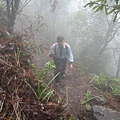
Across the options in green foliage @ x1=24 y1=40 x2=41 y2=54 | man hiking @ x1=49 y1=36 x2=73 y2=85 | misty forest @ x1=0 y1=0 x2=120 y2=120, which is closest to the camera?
misty forest @ x1=0 y1=0 x2=120 y2=120

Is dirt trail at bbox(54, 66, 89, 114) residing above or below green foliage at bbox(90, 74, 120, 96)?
below

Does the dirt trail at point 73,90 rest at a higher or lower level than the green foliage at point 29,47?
lower

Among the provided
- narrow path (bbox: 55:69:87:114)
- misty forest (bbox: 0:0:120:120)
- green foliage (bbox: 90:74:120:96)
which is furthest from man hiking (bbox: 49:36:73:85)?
green foliage (bbox: 90:74:120:96)

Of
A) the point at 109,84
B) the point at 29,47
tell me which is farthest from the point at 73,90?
the point at 29,47

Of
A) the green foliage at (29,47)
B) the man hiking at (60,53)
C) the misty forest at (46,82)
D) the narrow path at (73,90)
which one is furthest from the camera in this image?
the man hiking at (60,53)

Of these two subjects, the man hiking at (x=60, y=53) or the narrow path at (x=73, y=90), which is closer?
the narrow path at (x=73, y=90)

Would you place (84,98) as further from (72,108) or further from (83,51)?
(83,51)

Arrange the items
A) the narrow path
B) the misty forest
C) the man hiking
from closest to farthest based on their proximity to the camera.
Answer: the misty forest → the narrow path → the man hiking

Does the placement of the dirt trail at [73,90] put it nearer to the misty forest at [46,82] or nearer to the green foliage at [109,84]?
the misty forest at [46,82]

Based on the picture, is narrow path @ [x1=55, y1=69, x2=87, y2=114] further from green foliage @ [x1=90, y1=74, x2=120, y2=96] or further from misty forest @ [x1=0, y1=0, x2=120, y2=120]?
green foliage @ [x1=90, y1=74, x2=120, y2=96]

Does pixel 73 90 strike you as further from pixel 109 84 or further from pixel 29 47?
pixel 29 47

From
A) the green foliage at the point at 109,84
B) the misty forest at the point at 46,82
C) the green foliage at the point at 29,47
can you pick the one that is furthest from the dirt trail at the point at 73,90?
the green foliage at the point at 29,47

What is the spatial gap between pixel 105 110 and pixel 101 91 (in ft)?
7.14

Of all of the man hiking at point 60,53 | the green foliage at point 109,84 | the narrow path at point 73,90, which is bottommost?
the narrow path at point 73,90
